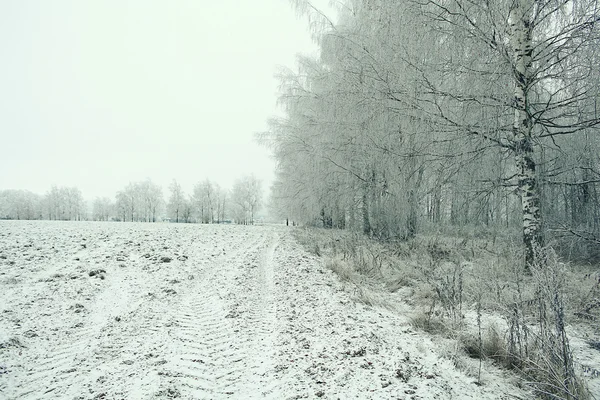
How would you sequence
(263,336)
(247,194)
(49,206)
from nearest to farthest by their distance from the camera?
(263,336), (247,194), (49,206)

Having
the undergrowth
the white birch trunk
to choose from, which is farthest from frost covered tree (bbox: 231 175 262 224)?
the white birch trunk

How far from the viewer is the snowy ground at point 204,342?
7.82 ft

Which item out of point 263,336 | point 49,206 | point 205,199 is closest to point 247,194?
point 205,199

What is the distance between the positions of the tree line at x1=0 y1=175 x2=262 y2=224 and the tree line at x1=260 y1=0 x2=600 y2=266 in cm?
5267

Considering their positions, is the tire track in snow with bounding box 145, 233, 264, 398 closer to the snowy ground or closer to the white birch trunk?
the snowy ground

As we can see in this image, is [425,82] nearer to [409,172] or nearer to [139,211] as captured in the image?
[409,172]

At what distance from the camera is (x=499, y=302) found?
3.13 meters

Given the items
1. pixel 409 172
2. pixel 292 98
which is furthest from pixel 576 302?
pixel 292 98

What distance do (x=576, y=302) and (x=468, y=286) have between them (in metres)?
1.33

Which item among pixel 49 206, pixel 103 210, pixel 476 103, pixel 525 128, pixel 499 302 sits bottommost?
pixel 499 302

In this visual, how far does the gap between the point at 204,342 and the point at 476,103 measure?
584 centimetres

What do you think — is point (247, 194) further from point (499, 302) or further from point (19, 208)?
point (19, 208)

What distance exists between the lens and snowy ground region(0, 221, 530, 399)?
2.38 meters

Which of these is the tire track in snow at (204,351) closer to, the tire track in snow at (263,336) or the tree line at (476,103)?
the tire track in snow at (263,336)
